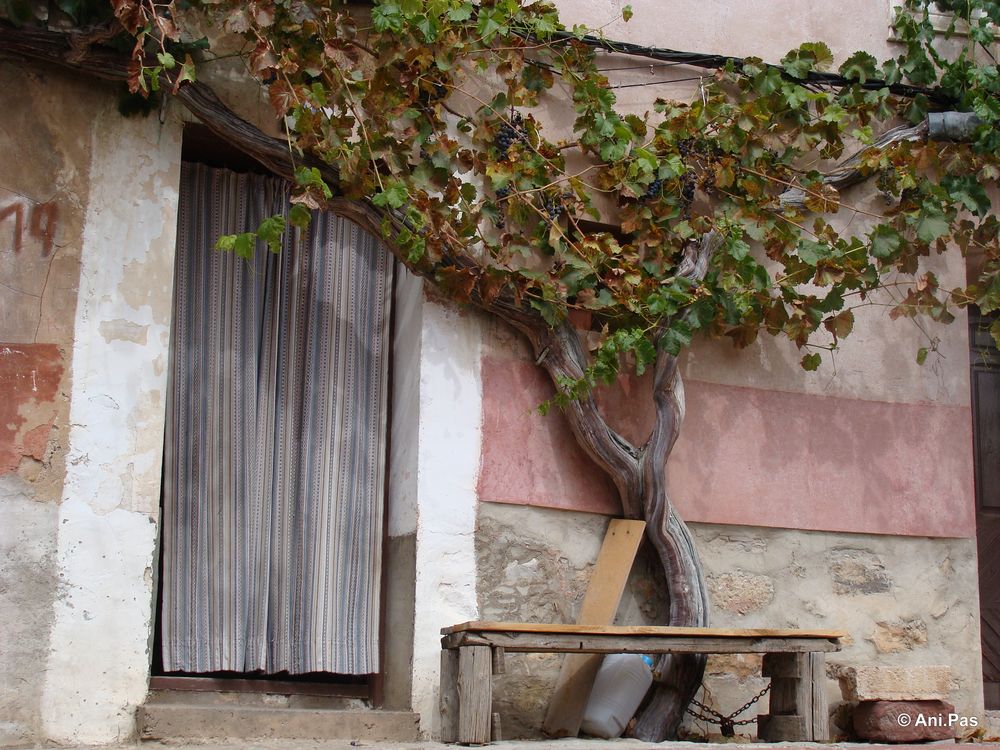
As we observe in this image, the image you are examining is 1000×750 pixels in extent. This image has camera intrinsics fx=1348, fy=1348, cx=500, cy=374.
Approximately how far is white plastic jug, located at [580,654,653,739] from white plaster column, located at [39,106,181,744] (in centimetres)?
157

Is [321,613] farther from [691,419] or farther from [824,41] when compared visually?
[824,41]

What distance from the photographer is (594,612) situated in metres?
4.93

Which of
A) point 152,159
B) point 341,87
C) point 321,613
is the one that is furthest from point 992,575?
point 152,159

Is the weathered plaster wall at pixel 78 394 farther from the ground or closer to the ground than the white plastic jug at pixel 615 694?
farther from the ground

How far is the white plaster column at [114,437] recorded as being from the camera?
4301 millimetres

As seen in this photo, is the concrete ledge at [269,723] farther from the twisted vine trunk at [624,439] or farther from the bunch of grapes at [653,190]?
the bunch of grapes at [653,190]

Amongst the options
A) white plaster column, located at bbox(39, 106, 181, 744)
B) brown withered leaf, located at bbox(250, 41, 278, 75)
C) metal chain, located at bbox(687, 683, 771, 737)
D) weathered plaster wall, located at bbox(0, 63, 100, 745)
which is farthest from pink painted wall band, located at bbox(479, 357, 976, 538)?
weathered plaster wall, located at bbox(0, 63, 100, 745)

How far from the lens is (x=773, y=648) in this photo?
4539mm

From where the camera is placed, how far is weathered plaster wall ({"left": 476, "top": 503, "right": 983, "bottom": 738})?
4906mm

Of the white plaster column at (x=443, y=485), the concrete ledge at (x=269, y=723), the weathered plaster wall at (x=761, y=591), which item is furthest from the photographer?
the weathered plaster wall at (x=761, y=591)

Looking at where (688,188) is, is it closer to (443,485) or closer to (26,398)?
(443,485)

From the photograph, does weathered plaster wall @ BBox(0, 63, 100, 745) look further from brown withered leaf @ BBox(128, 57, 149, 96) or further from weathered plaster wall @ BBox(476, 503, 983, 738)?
weathered plaster wall @ BBox(476, 503, 983, 738)

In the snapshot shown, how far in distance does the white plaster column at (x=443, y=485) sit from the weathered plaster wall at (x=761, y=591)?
0.08m

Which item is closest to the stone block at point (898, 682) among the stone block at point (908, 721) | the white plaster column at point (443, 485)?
the stone block at point (908, 721)
